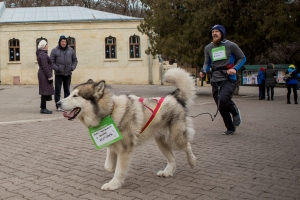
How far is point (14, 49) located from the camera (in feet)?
130

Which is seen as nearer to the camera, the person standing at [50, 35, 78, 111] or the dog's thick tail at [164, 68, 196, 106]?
the dog's thick tail at [164, 68, 196, 106]

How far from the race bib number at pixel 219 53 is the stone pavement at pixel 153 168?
5.64 ft

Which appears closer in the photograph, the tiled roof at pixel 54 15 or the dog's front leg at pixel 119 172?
the dog's front leg at pixel 119 172

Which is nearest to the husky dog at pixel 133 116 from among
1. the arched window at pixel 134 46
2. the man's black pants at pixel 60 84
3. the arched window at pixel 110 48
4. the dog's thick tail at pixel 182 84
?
the dog's thick tail at pixel 182 84

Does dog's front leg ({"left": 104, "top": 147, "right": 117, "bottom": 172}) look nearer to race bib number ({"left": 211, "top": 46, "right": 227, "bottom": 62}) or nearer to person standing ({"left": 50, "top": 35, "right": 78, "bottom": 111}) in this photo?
race bib number ({"left": 211, "top": 46, "right": 227, "bottom": 62})

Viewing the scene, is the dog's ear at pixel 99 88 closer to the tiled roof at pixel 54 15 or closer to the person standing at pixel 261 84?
the person standing at pixel 261 84

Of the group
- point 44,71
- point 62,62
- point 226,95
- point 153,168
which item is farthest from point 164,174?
point 62,62

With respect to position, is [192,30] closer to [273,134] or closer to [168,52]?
[168,52]

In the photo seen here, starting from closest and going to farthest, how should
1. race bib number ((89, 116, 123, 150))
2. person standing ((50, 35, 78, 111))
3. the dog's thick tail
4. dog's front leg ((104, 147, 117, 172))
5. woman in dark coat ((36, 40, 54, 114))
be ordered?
race bib number ((89, 116, 123, 150)), dog's front leg ((104, 147, 117, 172)), the dog's thick tail, woman in dark coat ((36, 40, 54, 114)), person standing ((50, 35, 78, 111))

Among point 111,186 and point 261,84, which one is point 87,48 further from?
point 111,186

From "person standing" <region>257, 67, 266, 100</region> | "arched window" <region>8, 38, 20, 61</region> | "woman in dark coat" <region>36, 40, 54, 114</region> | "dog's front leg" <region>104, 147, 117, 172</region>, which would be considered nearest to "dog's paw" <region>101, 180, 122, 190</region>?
"dog's front leg" <region>104, 147, 117, 172</region>

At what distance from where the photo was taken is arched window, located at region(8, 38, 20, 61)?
1558 inches

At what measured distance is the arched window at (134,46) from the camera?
39906 mm

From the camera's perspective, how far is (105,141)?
4.54 m
